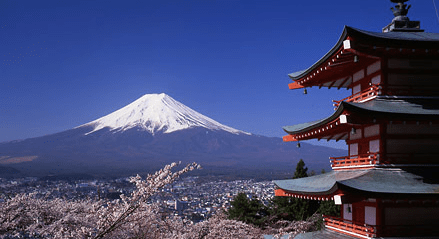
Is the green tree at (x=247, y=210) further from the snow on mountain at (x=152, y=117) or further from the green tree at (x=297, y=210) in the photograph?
the snow on mountain at (x=152, y=117)

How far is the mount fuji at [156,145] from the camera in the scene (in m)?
120

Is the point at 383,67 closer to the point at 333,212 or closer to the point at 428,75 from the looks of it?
the point at 428,75

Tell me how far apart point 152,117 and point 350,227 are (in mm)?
143793

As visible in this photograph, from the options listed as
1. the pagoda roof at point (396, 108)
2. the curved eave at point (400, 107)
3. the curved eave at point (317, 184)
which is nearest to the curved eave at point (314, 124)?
the pagoda roof at point (396, 108)

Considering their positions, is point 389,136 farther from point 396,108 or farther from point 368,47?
point 368,47

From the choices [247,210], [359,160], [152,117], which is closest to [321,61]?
[359,160]

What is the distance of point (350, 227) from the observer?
11445mm

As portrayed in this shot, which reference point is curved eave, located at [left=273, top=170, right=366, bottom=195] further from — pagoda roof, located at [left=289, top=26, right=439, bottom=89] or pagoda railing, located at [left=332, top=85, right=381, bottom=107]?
pagoda roof, located at [left=289, top=26, right=439, bottom=89]

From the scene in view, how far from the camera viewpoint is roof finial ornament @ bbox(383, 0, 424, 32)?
1218 centimetres

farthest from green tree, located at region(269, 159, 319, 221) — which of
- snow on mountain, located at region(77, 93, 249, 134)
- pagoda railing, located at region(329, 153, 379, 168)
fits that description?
snow on mountain, located at region(77, 93, 249, 134)

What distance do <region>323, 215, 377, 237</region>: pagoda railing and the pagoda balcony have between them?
150 centimetres

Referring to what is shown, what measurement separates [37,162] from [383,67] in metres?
115

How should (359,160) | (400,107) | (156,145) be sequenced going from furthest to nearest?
(156,145)
(359,160)
(400,107)

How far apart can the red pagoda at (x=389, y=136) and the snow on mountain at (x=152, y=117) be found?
134 m
